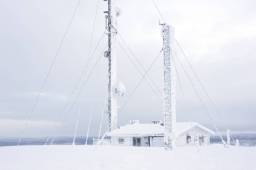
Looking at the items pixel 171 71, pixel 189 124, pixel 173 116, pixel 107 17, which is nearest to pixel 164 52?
pixel 171 71

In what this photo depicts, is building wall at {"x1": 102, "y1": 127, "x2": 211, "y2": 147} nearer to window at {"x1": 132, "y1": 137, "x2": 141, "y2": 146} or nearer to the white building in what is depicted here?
the white building

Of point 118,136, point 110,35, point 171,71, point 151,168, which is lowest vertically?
point 151,168

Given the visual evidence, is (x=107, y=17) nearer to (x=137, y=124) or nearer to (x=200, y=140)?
(x=137, y=124)

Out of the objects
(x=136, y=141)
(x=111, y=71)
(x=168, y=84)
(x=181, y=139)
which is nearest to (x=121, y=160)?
(x=168, y=84)

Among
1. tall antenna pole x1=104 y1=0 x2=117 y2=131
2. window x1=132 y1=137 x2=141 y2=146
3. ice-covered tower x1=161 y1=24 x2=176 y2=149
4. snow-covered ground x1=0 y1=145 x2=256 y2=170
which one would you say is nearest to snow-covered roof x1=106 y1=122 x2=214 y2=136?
window x1=132 y1=137 x2=141 y2=146

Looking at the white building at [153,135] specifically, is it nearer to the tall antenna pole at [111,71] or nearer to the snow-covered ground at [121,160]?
the tall antenna pole at [111,71]

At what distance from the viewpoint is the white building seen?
1774 inches

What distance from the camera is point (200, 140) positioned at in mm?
49219

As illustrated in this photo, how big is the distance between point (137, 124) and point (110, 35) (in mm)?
12224

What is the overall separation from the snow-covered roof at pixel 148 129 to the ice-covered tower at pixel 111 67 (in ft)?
8.12

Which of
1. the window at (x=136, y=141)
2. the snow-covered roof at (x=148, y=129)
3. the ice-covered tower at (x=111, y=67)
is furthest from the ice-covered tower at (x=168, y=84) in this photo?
the ice-covered tower at (x=111, y=67)

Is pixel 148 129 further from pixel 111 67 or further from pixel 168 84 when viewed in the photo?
pixel 111 67

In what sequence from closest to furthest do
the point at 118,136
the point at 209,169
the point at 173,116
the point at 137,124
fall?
1. the point at 209,169
2. the point at 173,116
3. the point at 118,136
4. the point at 137,124

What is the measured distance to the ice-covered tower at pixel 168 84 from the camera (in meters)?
38.5
